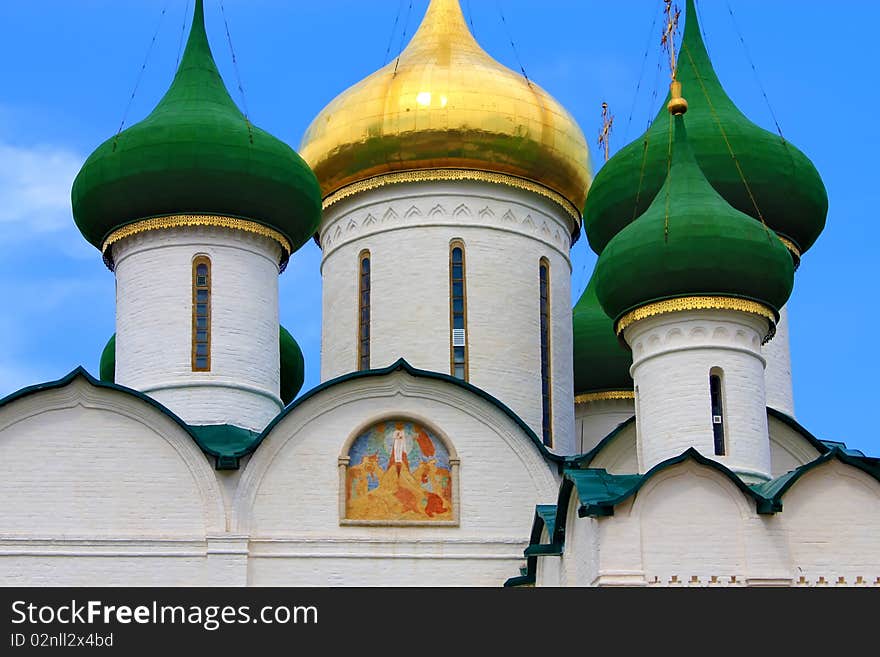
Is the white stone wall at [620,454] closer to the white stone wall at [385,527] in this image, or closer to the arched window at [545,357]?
the white stone wall at [385,527]

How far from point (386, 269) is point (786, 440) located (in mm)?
3801

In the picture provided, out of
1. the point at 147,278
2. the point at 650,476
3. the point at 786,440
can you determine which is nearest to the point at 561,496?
the point at 650,476

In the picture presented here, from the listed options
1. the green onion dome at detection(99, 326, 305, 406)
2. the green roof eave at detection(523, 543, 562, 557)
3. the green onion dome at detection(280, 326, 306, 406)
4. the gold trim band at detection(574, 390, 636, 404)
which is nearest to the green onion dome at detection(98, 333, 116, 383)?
the green onion dome at detection(99, 326, 305, 406)

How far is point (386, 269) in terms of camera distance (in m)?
16.8

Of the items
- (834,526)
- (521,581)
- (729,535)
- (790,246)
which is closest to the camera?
(729,535)

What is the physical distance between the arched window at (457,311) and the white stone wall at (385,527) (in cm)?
157

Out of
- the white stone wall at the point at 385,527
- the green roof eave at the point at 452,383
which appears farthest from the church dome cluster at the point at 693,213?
the white stone wall at the point at 385,527

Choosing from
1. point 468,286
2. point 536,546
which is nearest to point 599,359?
point 468,286

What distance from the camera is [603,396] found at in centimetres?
1830

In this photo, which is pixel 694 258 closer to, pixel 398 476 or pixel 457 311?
pixel 398 476

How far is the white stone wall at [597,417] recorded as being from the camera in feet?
59.6

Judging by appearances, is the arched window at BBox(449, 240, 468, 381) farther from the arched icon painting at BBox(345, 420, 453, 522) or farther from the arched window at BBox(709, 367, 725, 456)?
the arched window at BBox(709, 367, 725, 456)

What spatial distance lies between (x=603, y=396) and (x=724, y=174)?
9.10 feet

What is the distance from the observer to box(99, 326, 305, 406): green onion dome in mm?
18016
